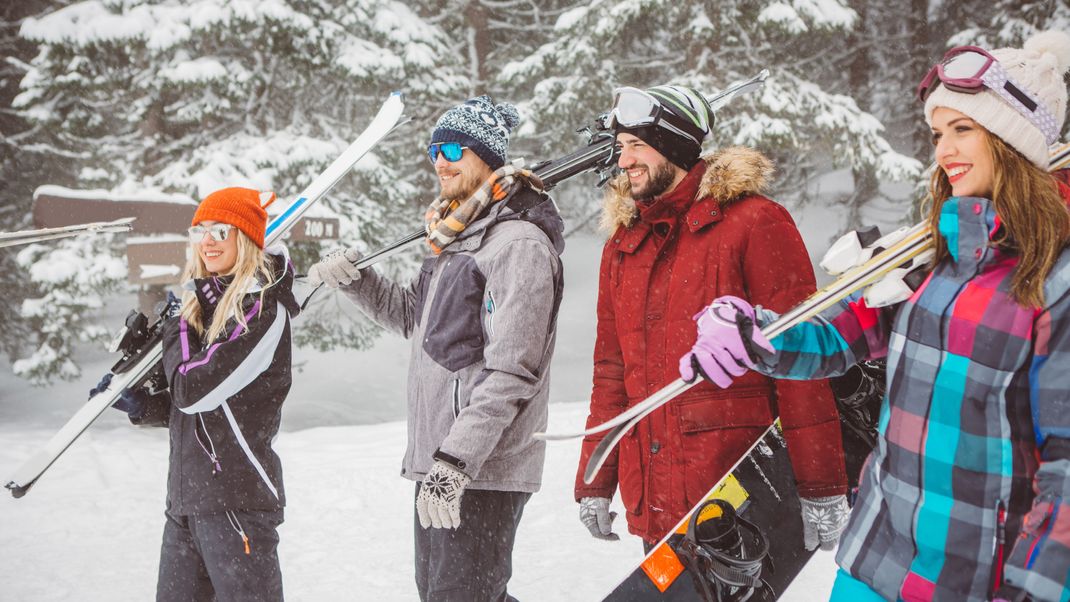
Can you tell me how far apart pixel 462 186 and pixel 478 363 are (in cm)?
74

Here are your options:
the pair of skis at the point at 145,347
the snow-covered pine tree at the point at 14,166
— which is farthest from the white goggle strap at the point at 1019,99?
the snow-covered pine tree at the point at 14,166

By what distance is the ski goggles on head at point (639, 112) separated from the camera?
255 cm

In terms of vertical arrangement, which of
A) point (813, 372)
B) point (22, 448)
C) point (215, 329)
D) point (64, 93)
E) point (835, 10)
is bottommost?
point (22, 448)

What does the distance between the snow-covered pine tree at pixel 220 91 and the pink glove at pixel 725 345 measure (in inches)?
362

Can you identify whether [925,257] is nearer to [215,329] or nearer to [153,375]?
[215,329]

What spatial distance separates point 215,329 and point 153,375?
552 millimetres

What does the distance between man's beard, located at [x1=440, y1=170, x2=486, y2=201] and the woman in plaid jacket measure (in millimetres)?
1365

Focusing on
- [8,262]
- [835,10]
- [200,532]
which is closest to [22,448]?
[200,532]

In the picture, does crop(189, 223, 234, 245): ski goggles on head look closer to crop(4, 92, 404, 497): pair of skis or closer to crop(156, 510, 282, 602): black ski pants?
crop(4, 92, 404, 497): pair of skis

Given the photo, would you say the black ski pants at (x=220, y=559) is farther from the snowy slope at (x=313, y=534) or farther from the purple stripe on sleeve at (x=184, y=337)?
the snowy slope at (x=313, y=534)

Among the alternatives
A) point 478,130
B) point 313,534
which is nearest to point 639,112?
point 478,130

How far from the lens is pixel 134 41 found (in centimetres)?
995

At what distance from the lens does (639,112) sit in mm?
2580

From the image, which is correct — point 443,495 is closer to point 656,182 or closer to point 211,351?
point 211,351
